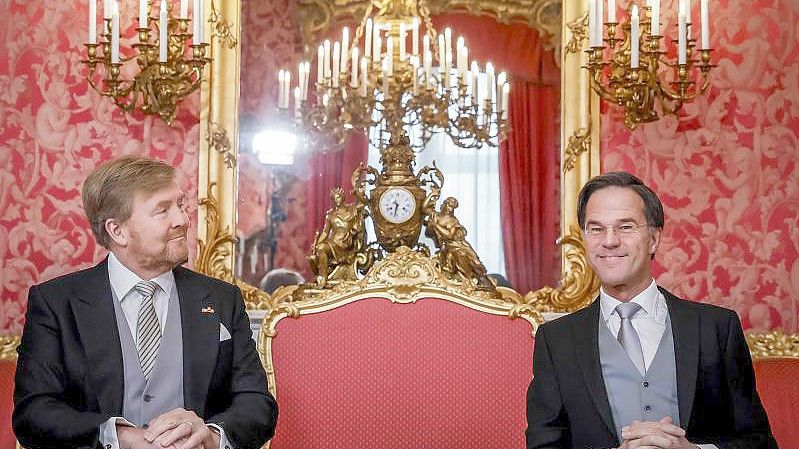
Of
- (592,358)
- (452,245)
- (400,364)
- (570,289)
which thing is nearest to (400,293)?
(400,364)

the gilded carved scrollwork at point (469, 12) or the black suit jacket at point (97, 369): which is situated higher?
the gilded carved scrollwork at point (469, 12)

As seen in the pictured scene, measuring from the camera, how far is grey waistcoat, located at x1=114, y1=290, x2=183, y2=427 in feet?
8.05

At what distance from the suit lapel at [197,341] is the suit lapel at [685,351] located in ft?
3.41

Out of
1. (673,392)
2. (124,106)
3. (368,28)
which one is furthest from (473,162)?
(673,392)

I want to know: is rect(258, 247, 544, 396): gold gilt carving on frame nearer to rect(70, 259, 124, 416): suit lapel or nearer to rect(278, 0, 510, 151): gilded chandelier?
rect(278, 0, 510, 151): gilded chandelier

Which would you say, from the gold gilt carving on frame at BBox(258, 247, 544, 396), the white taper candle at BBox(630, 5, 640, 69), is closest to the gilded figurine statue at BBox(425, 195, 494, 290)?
the gold gilt carving on frame at BBox(258, 247, 544, 396)

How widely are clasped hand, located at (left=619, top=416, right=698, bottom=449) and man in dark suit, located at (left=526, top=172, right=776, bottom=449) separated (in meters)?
0.11

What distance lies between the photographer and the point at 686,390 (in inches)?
91.0

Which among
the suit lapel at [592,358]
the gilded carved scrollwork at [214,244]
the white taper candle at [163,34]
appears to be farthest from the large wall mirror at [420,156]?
the suit lapel at [592,358]

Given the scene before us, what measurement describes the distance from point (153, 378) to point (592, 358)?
0.98m

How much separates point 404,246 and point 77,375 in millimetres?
1365

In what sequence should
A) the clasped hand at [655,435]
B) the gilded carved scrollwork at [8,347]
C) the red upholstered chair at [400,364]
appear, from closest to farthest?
1. the clasped hand at [655,435]
2. the red upholstered chair at [400,364]
3. the gilded carved scrollwork at [8,347]

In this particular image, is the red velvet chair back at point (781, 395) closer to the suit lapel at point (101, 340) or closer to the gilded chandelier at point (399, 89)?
the gilded chandelier at point (399, 89)

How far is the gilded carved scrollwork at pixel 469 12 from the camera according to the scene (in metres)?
3.83
